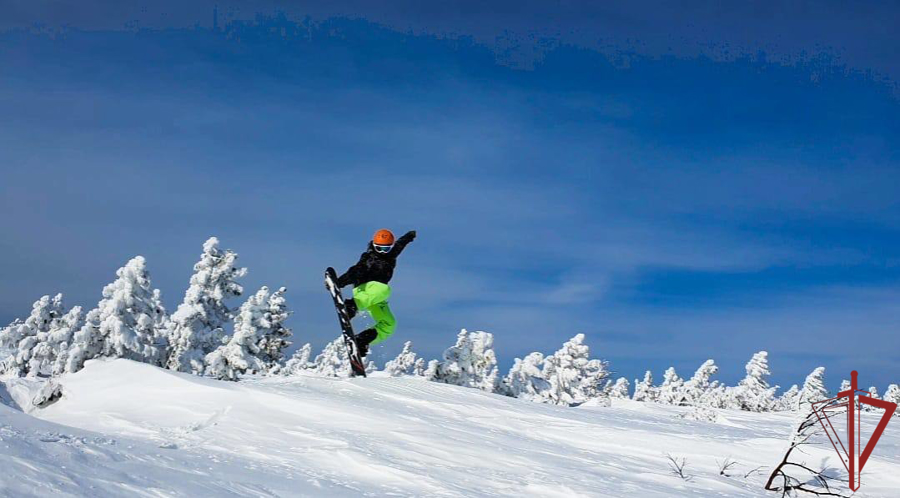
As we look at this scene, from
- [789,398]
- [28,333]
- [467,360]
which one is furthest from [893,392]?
[28,333]

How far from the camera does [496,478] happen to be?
29.3 ft

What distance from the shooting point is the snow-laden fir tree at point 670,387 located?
62350 millimetres

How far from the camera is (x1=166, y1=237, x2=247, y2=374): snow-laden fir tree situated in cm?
3172

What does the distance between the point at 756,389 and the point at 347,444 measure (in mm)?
49671

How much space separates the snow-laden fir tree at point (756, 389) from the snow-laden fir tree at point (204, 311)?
40.0 m

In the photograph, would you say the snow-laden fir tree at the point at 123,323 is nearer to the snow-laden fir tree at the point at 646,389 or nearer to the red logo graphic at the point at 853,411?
the red logo graphic at the point at 853,411

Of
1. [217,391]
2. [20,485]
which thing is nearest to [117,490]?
[20,485]

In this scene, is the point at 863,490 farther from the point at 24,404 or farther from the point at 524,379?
the point at 524,379

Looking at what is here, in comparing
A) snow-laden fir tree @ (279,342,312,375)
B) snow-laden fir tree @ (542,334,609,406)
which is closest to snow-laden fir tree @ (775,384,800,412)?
snow-laden fir tree @ (542,334,609,406)

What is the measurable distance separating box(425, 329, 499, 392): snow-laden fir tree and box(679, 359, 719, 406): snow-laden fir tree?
30017 mm

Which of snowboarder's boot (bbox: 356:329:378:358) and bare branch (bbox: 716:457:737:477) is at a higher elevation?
snowboarder's boot (bbox: 356:329:378:358)

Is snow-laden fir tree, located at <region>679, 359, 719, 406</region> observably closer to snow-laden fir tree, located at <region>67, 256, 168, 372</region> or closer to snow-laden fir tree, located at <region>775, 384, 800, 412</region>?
snow-laden fir tree, located at <region>775, 384, 800, 412</region>

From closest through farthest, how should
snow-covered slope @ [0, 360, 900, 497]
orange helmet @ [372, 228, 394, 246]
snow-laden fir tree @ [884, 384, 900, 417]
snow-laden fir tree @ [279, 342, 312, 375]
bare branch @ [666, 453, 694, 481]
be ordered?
snow-covered slope @ [0, 360, 900, 497] → bare branch @ [666, 453, 694, 481] → orange helmet @ [372, 228, 394, 246] → snow-laden fir tree @ [884, 384, 900, 417] → snow-laden fir tree @ [279, 342, 312, 375]

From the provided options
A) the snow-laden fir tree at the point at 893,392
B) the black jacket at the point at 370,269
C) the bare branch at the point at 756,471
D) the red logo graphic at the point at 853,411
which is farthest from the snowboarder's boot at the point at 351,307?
the snow-laden fir tree at the point at 893,392
